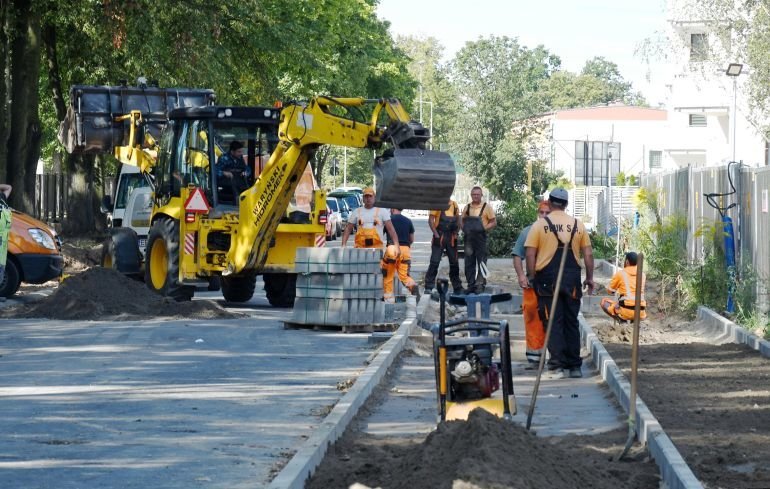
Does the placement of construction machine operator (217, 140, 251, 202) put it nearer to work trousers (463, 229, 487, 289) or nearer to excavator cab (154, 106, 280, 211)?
excavator cab (154, 106, 280, 211)

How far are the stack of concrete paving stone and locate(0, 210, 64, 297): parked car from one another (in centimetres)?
576

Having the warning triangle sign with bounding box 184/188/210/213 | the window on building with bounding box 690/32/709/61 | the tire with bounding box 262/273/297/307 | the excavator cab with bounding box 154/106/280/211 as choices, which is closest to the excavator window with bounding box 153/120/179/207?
the excavator cab with bounding box 154/106/280/211

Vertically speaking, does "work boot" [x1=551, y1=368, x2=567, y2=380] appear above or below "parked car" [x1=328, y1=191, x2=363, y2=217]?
below

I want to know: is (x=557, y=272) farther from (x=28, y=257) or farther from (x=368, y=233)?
(x=28, y=257)

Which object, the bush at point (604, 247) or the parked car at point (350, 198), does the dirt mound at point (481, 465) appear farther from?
the parked car at point (350, 198)

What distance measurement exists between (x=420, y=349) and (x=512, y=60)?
85587 mm

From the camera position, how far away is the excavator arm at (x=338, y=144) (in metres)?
15.3

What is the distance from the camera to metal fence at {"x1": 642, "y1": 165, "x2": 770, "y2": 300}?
18641mm

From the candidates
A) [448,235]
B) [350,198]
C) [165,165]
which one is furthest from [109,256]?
[350,198]

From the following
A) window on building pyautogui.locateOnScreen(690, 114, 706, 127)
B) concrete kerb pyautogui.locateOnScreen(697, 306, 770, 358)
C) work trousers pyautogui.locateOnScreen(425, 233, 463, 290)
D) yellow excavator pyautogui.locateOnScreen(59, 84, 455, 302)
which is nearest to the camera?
concrete kerb pyautogui.locateOnScreen(697, 306, 770, 358)

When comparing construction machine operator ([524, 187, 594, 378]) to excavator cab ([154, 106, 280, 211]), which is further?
excavator cab ([154, 106, 280, 211])

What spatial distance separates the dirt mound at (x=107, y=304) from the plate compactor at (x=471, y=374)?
9.83m

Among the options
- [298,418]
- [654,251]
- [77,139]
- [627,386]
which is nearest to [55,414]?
[298,418]

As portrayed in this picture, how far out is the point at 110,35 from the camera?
30.2m
